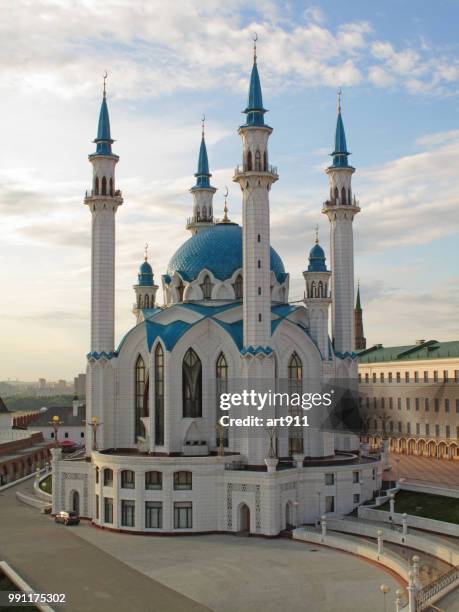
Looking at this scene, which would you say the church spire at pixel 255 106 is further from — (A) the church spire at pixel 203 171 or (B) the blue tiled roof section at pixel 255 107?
(A) the church spire at pixel 203 171

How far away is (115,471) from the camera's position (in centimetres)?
4297

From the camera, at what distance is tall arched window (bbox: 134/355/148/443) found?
4778cm

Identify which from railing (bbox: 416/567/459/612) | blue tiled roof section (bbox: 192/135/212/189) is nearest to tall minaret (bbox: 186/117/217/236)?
blue tiled roof section (bbox: 192/135/212/189)

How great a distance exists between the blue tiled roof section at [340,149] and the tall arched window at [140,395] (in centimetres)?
2015

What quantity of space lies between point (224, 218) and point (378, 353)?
35.3m

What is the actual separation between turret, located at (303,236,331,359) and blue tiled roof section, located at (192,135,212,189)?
1626 cm

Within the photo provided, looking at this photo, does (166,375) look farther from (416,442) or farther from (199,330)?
(416,442)

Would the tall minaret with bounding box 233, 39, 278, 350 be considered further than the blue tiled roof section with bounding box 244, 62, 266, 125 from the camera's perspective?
No

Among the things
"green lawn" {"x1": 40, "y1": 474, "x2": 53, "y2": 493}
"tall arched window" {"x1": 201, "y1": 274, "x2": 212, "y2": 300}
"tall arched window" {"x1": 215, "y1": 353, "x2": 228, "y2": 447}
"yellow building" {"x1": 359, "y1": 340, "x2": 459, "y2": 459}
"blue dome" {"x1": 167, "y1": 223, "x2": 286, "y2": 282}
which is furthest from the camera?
"yellow building" {"x1": 359, "y1": 340, "x2": 459, "y2": 459}

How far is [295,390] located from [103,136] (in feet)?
70.4

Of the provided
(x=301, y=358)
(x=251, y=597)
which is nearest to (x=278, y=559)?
(x=251, y=597)

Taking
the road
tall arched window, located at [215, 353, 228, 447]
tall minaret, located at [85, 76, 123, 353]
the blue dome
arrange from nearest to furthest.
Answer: the road
tall arched window, located at [215, 353, 228, 447]
tall minaret, located at [85, 76, 123, 353]
the blue dome

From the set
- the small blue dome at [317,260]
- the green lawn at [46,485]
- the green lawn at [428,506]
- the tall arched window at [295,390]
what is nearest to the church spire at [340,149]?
the small blue dome at [317,260]

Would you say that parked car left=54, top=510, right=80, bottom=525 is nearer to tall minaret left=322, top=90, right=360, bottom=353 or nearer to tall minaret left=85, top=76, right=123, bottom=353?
tall minaret left=85, top=76, right=123, bottom=353
